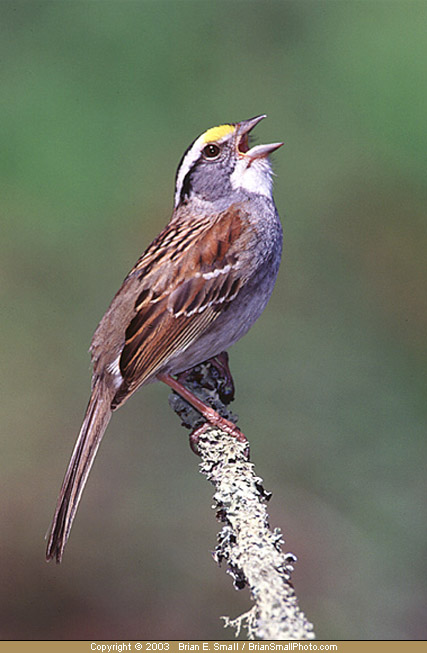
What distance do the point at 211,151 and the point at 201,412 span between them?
51.3 inches

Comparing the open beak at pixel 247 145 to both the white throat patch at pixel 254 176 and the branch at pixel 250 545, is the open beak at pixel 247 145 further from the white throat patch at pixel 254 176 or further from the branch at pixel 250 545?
the branch at pixel 250 545

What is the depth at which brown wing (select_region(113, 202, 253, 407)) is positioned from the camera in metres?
3.70

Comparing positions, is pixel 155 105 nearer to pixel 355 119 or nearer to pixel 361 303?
pixel 355 119

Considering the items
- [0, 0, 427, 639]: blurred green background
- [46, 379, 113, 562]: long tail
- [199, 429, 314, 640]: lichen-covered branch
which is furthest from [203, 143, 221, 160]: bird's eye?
[0, 0, 427, 639]: blurred green background

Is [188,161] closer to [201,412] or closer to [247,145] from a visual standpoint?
[247,145]

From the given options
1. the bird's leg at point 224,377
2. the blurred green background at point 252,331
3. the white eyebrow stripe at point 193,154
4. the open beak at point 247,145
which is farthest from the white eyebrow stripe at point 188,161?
the blurred green background at point 252,331

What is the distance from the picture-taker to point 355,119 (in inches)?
285

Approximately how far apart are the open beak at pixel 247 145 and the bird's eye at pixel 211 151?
0.34 feet

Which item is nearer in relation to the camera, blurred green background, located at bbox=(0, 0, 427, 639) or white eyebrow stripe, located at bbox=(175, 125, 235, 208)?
white eyebrow stripe, located at bbox=(175, 125, 235, 208)

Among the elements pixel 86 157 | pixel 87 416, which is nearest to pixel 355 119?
pixel 86 157

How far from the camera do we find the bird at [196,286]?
368 cm

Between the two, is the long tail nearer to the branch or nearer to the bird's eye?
the branch

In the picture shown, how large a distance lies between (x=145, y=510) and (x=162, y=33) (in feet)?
14.2

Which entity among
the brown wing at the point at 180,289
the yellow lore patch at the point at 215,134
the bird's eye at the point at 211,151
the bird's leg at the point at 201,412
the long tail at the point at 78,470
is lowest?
the long tail at the point at 78,470
